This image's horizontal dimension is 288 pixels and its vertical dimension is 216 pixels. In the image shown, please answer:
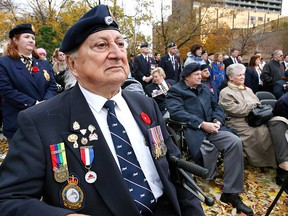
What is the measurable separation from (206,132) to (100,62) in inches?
102

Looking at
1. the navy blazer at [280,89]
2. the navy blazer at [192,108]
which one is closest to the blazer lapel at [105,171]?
the navy blazer at [192,108]

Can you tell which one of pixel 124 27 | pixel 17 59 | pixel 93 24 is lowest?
pixel 17 59

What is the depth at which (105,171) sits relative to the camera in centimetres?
131

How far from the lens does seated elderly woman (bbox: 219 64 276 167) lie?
3.94 m

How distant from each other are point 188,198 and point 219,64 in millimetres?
7746

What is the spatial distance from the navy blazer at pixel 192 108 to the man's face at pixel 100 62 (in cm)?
229

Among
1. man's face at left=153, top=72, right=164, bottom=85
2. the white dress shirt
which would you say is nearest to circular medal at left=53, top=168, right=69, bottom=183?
the white dress shirt

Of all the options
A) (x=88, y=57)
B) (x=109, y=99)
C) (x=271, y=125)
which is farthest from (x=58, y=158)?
(x=271, y=125)

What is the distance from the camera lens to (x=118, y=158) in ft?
4.57

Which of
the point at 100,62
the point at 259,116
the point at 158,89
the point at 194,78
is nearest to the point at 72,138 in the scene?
the point at 100,62

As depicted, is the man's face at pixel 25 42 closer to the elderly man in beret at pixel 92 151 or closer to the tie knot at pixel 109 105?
the elderly man in beret at pixel 92 151

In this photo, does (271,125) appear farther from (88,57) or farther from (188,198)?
(88,57)

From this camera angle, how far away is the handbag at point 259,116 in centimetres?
386

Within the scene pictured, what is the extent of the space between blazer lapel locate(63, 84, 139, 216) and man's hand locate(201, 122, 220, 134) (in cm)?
245
